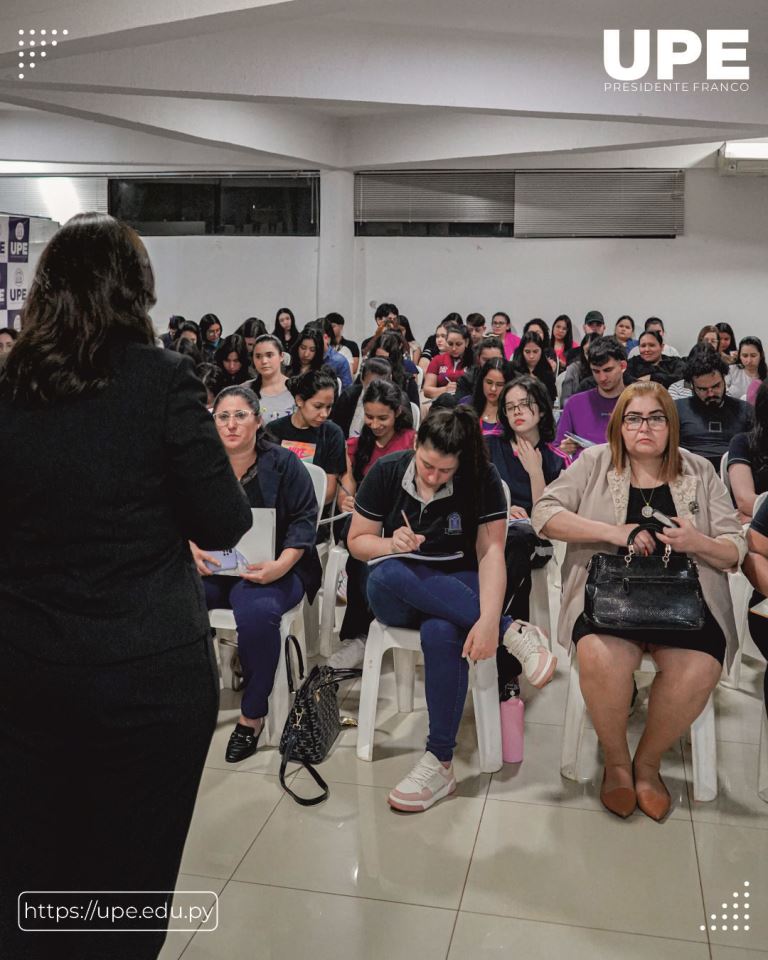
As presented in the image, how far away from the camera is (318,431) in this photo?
4039 mm

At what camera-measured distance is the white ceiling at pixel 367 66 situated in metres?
5.36

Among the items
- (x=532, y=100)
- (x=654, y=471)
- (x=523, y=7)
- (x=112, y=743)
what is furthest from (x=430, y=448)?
(x=532, y=100)

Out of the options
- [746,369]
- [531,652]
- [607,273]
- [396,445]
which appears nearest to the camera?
[531,652]

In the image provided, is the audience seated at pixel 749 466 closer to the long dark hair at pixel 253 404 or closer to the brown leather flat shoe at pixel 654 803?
the brown leather flat shoe at pixel 654 803

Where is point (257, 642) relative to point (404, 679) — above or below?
above

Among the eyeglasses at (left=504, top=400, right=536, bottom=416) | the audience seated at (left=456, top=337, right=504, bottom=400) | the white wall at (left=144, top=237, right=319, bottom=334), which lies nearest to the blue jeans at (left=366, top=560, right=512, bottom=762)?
the eyeglasses at (left=504, top=400, right=536, bottom=416)

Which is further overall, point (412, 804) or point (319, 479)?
point (319, 479)

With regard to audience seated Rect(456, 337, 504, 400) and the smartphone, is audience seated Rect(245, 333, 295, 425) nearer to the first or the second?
audience seated Rect(456, 337, 504, 400)

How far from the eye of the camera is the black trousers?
1.38 metres

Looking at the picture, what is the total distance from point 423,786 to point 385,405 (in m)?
1.56

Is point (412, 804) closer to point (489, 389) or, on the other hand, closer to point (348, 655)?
point (348, 655)

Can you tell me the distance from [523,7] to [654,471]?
14.5 ft

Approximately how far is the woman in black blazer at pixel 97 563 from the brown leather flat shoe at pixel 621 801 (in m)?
1.58

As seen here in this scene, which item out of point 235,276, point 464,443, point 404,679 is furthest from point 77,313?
point 235,276
